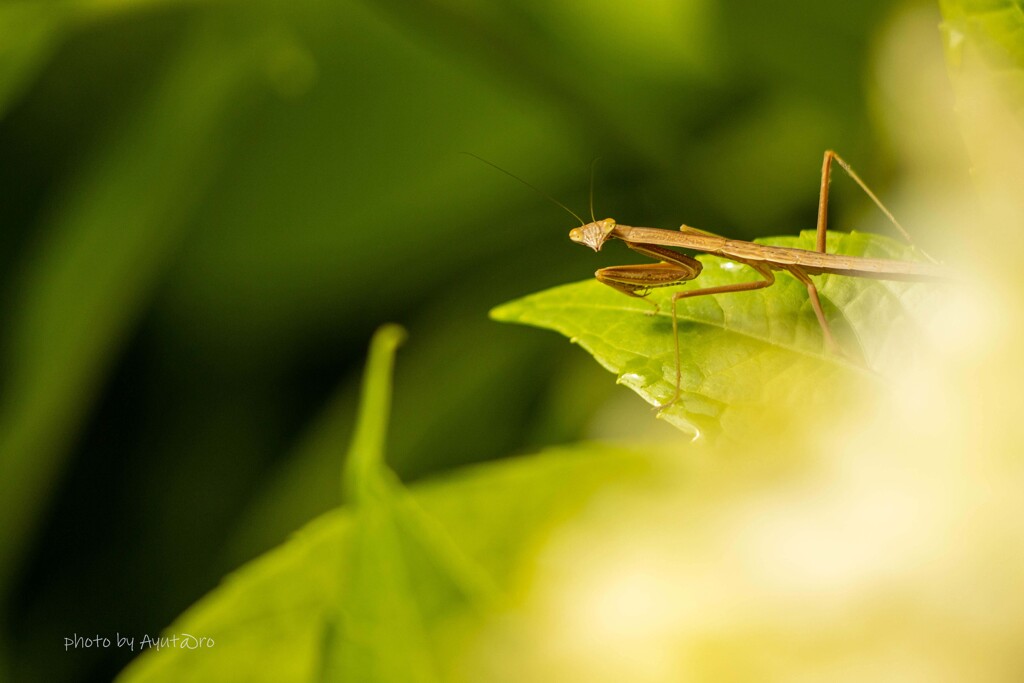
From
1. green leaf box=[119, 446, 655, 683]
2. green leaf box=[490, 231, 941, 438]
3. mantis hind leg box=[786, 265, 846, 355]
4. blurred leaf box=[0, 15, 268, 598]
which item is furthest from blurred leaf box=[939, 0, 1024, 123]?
blurred leaf box=[0, 15, 268, 598]

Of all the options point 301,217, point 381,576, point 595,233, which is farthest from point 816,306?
point 301,217

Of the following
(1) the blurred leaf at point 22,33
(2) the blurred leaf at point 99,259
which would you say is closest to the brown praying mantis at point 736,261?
(2) the blurred leaf at point 99,259

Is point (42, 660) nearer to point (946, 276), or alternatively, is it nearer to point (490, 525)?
point (490, 525)

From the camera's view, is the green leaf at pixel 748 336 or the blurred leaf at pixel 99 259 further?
the blurred leaf at pixel 99 259

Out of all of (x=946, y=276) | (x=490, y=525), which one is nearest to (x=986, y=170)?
(x=946, y=276)

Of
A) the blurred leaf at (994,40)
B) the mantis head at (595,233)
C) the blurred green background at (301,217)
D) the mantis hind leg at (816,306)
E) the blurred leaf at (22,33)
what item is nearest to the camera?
the blurred leaf at (994,40)

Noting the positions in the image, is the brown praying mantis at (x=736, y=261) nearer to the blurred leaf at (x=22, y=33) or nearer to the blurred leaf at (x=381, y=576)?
the blurred leaf at (x=381, y=576)

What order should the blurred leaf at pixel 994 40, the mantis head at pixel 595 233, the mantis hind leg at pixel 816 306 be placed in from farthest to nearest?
the mantis head at pixel 595 233, the mantis hind leg at pixel 816 306, the blurred leaf at pixel 994 40
